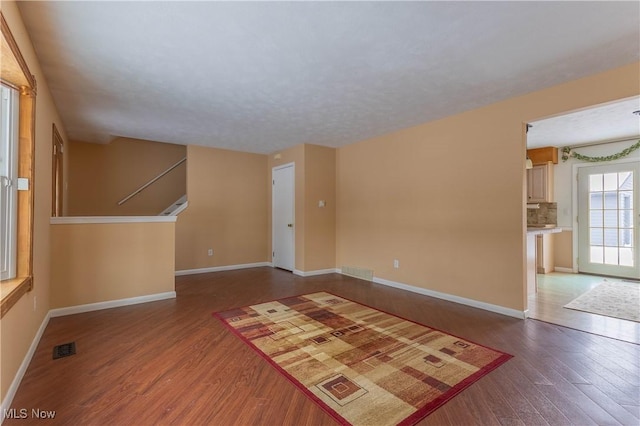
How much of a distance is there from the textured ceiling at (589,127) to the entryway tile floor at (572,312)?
2.23 meters

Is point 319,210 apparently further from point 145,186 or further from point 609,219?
point 609,219

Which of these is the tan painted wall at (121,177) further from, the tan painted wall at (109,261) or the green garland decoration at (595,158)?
the green garland decoration at (595,158)

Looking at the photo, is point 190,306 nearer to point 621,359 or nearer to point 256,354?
point 256,354

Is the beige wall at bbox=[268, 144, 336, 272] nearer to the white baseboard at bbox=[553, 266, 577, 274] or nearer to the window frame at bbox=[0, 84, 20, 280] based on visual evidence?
the window frame at bbox=[0, 84, 20, 280]

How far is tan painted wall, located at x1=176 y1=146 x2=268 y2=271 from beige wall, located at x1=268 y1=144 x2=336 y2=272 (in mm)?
1111

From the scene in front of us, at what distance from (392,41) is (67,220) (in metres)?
3.93

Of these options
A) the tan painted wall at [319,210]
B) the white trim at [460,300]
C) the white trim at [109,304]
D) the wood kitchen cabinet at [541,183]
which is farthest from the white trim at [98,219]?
the wood kitchen cabinet at [541,183]

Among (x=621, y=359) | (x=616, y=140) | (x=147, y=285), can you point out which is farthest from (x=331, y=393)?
(x=616, y=140)

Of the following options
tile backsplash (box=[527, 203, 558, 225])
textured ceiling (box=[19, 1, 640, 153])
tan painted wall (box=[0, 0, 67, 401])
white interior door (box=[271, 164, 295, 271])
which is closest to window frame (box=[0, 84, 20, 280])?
tan painted wall (box=[0, 0, 67, 401])

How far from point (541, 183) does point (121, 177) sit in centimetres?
845

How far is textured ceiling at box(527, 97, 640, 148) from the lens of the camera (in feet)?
12.2

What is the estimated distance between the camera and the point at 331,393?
1.92m

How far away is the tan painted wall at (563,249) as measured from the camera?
573cm

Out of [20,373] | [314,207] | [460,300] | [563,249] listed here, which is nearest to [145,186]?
[314,207]
